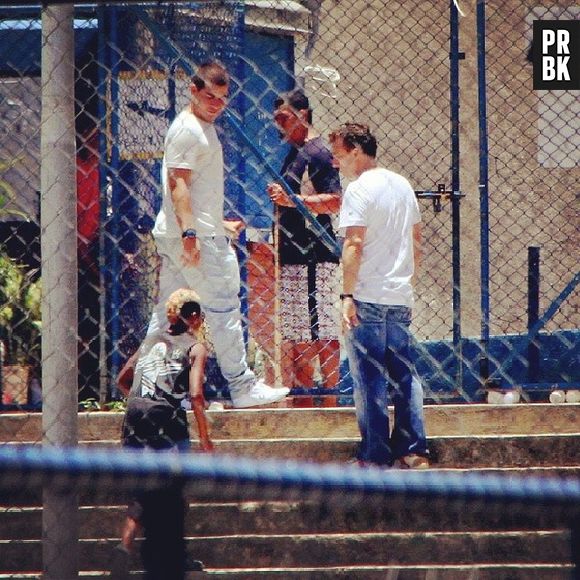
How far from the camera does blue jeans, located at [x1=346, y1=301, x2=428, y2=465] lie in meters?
6.14

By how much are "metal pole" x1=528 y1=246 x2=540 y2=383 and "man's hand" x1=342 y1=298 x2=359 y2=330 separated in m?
1.67

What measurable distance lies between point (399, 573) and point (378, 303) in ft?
9.21

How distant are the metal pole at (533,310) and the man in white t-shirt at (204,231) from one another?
5.19 ft

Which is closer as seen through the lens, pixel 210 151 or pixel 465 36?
pixel 210 151

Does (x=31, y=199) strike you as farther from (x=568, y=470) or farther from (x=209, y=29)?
(x=568, y=470)

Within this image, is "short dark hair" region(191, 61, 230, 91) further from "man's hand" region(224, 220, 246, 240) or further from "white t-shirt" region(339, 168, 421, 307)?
"white t-shirt" region(339, 168, 421, 307)

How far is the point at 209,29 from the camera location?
7.77 m

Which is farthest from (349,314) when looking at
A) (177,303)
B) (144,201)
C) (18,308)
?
(18,308)

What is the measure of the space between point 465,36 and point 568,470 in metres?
5.12

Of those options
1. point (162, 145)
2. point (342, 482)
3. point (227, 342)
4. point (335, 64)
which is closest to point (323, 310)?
point (227, 342)

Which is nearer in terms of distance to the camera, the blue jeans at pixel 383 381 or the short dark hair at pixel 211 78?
the blue jeans at pixel 383 381

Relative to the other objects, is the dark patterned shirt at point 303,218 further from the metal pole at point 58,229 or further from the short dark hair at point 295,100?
the metal pole at point 58,229

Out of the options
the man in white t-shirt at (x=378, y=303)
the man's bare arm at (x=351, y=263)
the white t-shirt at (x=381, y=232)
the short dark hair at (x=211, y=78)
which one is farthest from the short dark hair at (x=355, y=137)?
the short dark hair at (x=211, y=78)

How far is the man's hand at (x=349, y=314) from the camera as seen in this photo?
20.1 ft
